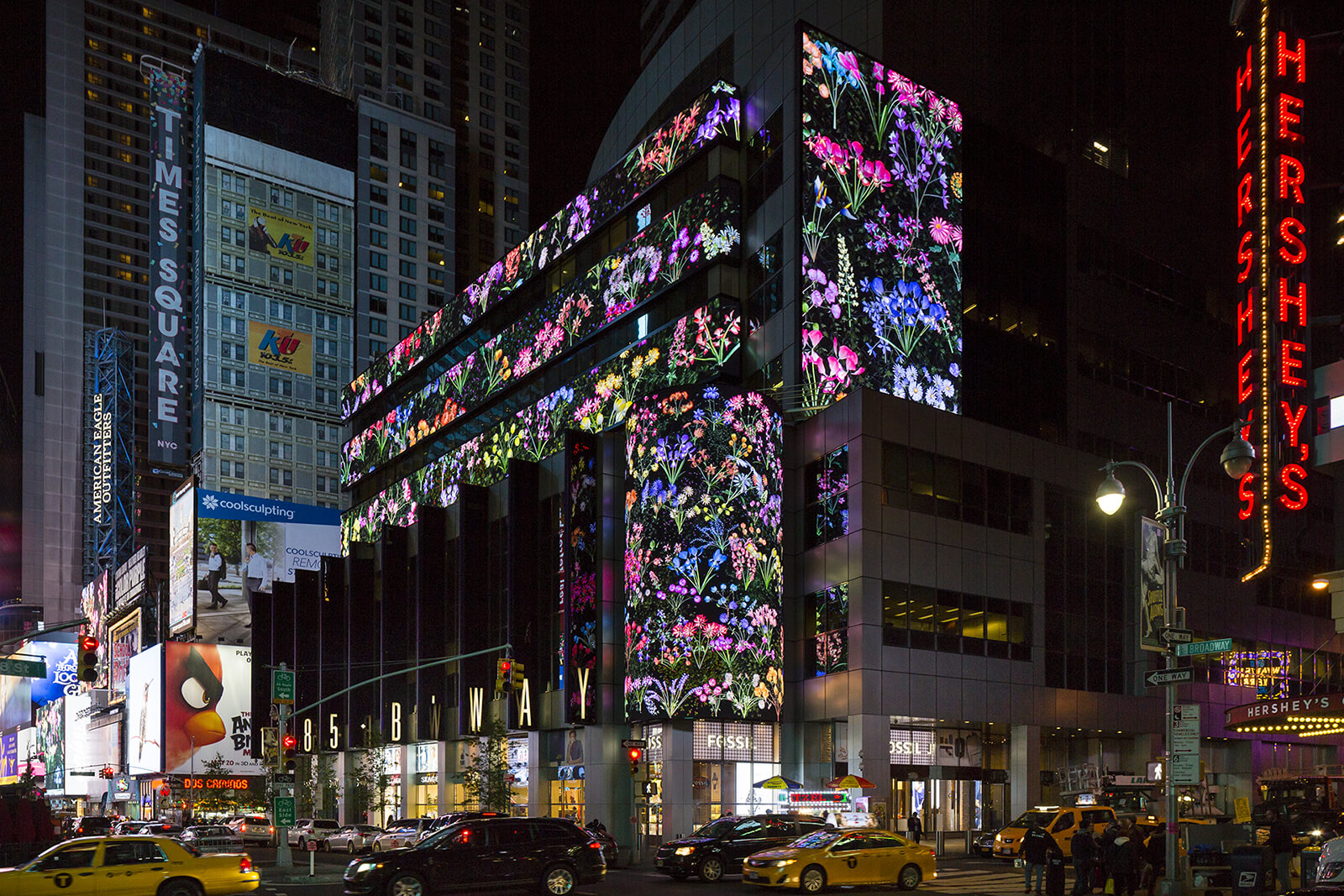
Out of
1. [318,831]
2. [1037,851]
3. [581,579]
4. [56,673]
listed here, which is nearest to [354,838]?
[318,831]

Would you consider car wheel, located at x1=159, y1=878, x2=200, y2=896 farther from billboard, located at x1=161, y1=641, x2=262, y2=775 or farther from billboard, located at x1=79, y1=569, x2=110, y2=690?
→ billboard, located at x1=79, y1=569, x2=110, y2=690

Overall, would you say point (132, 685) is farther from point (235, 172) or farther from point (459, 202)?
point (459, 202)

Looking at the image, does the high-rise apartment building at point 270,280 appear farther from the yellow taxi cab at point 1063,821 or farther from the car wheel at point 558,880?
the car wheel at point 558,880

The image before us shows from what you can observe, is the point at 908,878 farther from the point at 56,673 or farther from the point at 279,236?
the point at 279,236

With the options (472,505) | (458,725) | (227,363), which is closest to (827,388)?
(472,505)

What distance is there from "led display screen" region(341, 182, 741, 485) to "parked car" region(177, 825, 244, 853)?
27.1 meters

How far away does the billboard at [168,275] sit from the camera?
4897 inches

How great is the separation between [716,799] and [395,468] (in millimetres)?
43936

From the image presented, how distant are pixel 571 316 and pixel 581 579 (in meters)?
16.8

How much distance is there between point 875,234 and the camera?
53062mm

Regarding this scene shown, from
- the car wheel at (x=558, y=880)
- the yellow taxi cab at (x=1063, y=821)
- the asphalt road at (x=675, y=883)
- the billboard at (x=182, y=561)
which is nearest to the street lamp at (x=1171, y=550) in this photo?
the asphalt road at (x=675, y=883)

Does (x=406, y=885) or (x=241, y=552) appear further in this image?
(x=241, y=552)

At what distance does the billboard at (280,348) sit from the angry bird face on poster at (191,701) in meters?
50.4

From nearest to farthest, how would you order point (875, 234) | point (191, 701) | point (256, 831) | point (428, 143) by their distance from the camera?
point (875, 234)
point (256, 831)
point (191, 701)
point (428, 143)
